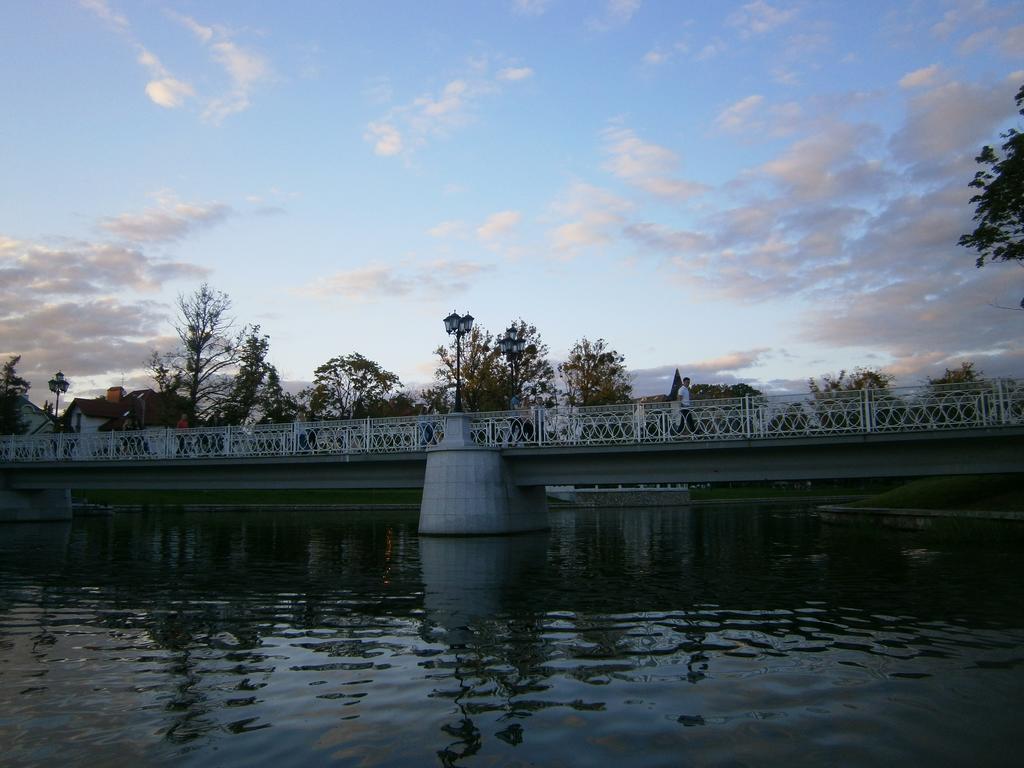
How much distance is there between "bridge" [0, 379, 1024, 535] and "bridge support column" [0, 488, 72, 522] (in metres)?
4.03

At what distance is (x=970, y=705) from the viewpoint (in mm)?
6668

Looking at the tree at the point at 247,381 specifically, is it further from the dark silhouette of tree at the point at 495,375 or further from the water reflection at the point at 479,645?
the water reflection at the point at 479,645

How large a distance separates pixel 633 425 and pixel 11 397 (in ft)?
171

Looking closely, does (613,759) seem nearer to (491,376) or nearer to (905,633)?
(905,633)

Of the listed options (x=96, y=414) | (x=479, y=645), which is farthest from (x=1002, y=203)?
(x=96, y=414)

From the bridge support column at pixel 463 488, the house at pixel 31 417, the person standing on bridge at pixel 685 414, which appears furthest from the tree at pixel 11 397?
the person standing on bridge at pixel 685 414

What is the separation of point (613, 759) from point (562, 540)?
21.0 m

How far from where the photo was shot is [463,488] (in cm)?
2589

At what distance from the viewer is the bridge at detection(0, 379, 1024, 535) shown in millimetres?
21406

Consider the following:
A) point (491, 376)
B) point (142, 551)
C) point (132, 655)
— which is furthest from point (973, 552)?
point (491, 376)

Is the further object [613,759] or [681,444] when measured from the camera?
[681,444]

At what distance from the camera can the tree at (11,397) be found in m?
56.1

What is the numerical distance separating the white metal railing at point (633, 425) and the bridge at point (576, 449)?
0.14ft

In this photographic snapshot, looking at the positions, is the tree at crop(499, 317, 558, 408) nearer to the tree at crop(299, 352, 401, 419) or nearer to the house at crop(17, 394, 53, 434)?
the tree at crop(299, 352, 401, 419)
